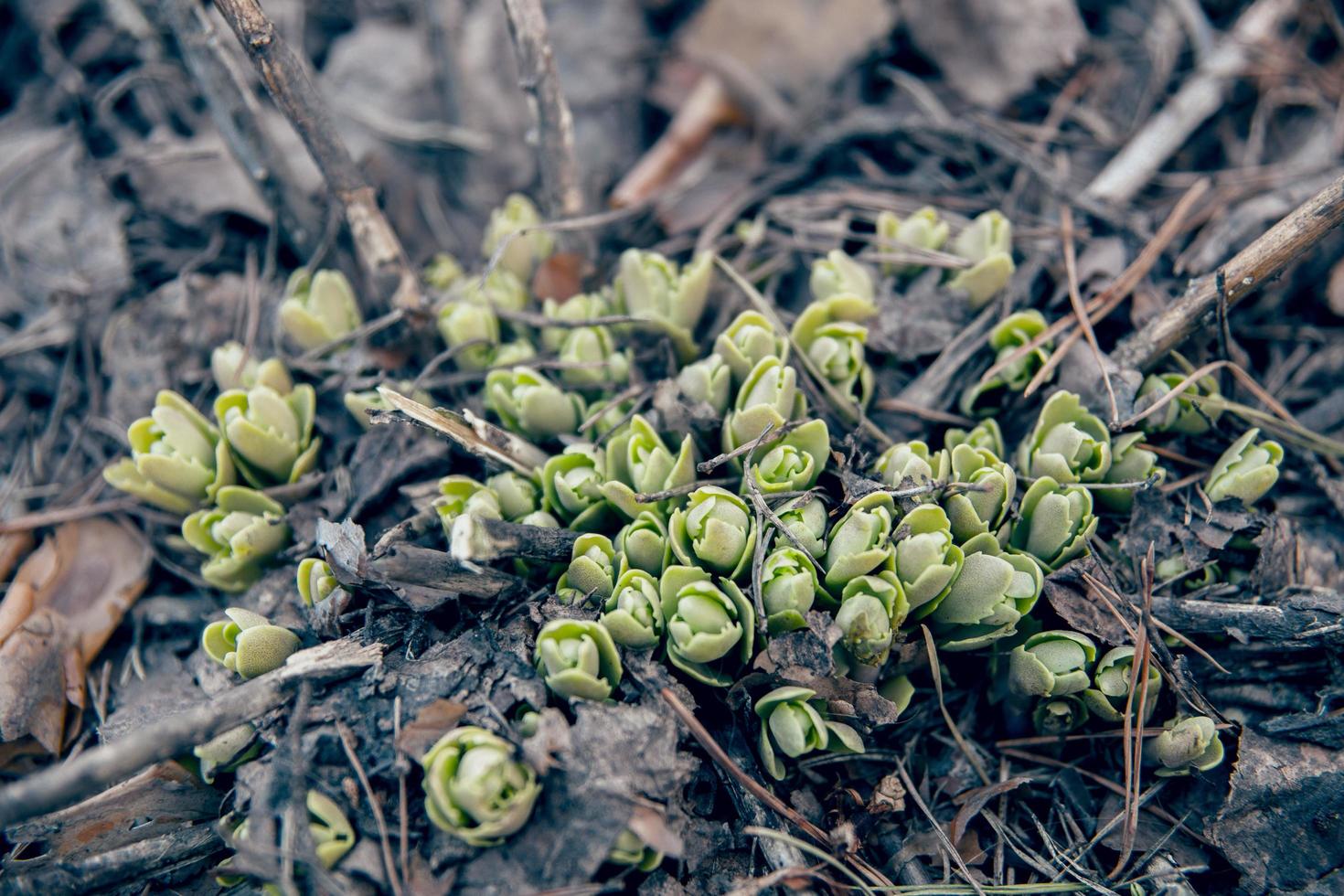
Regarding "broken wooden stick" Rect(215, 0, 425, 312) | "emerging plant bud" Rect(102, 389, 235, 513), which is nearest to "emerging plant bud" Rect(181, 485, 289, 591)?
"emerging plant bud" Rect(102, 389, 235, 513)

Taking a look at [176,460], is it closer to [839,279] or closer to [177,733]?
[177,733]

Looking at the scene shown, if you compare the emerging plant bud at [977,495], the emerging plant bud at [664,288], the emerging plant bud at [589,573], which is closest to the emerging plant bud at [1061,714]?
the emerging plant bud at [977,495]

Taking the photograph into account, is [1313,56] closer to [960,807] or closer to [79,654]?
[960,807]

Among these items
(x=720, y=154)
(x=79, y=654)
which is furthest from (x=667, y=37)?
(x=79, y=654)

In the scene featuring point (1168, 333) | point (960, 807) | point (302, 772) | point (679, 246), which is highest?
point (679, 246)

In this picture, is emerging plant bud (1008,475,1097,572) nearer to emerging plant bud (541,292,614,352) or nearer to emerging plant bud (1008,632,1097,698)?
emerging plant bud (1008,632,1097,698)

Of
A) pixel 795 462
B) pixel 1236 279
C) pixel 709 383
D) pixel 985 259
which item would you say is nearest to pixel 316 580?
pixel 709 383
